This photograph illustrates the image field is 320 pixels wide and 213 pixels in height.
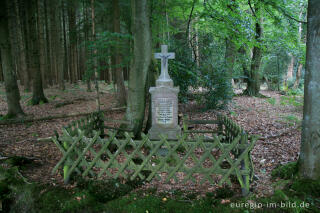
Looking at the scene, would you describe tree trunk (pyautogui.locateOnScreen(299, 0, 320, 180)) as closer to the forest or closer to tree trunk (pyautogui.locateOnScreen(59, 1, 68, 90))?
the forest

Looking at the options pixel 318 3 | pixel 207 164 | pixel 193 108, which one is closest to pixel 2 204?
pixel 207 164

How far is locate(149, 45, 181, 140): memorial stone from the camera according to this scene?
19.8 ft

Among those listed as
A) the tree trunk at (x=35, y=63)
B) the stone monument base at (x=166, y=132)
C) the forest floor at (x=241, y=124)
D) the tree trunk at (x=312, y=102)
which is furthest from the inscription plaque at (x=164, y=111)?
the tree trunk at (x=35, y=63)

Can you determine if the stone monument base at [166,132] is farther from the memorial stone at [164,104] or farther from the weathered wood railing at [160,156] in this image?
the weathered wood railing at [160,156]

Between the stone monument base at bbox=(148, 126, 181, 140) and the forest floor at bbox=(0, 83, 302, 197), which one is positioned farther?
the stone monument base at bbox=(148, 126, 181, 140)

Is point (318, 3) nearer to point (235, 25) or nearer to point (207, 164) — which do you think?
point (207, 164)

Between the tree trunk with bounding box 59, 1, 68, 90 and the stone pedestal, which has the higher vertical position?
the tree trunk with bounding box 59, 1, 68, 90

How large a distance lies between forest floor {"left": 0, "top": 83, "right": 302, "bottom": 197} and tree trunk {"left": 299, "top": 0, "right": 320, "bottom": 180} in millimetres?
806

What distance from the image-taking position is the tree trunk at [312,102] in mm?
3592

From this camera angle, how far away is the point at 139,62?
21.1 feet

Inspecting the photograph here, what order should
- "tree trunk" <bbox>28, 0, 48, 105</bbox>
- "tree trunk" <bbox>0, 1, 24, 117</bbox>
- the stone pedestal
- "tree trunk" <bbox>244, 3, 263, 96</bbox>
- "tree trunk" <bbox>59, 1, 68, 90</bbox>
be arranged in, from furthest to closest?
1. "tree trunk" <bbox>59, 1, 68, 90</bbox>
2. "tree trunk" <bbox>244, 3, 263, 96</bbox>
3. "tree trunk" <bbox>28, 0, 48, 105</bbox>
4. "tree trunk" <bbox>0, 1, 24, 117</bbox>
5. the stone pedestal

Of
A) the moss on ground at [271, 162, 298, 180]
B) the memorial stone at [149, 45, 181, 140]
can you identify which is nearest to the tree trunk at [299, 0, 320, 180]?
the moss on ground at [271, 162, 298, 180]

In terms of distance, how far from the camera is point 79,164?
14.7 ft

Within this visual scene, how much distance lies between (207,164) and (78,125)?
3.30 m
